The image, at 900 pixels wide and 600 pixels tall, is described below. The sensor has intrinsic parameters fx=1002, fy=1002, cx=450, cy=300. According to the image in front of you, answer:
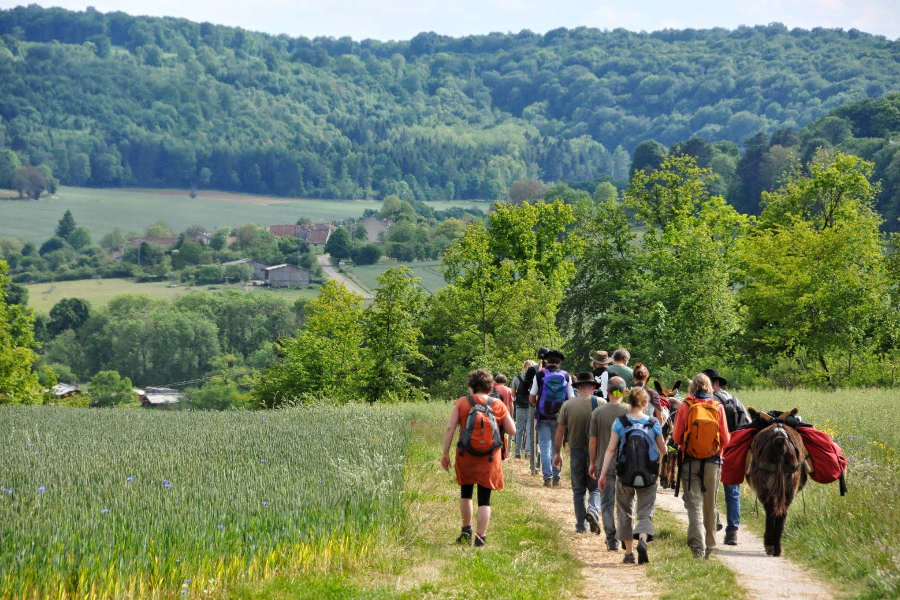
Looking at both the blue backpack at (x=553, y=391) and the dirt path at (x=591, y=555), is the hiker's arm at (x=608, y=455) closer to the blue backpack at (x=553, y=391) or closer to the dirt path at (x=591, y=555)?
the dirt path at (x=591, y=555)

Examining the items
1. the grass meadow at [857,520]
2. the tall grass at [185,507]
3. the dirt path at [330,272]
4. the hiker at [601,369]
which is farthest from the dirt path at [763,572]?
the dirt path at [330,272]

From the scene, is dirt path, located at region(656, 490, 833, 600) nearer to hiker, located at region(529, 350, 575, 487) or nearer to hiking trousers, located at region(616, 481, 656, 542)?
hiking trousers, located at region(616, 481, 656, 542)

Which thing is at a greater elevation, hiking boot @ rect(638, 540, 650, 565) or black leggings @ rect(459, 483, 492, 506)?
black leggings @ rect(459, 483, 492, 506)

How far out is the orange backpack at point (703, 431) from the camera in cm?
1028

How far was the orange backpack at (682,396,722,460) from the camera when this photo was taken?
1028 centimetres

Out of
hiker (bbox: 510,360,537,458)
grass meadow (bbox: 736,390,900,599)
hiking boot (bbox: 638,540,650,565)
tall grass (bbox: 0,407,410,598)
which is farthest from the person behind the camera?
hiker (bbox: 510,360,537,458)

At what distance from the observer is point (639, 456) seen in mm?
10078

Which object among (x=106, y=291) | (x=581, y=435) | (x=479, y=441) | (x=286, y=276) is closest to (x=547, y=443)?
(x=581, y=435)

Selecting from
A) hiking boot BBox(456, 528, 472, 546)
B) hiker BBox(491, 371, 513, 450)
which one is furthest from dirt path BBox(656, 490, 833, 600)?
hiker BBox(491, 371, 513, 450)

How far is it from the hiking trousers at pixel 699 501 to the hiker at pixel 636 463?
440 mm

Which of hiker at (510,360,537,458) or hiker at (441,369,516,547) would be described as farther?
hiker at (510,360,537,458)

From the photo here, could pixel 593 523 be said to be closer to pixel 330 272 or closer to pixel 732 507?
pixel 732 507

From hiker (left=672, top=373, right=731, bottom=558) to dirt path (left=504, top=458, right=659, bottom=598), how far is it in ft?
2.73

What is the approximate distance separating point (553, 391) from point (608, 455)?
362cm
